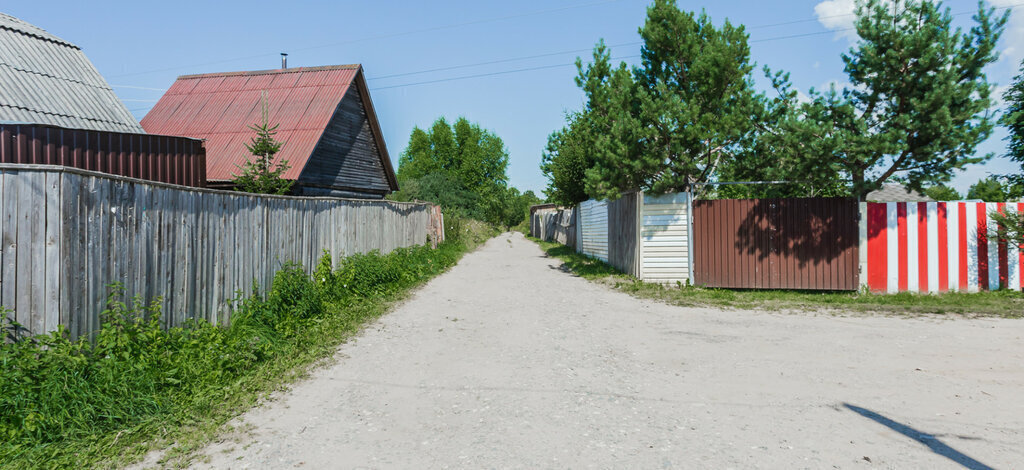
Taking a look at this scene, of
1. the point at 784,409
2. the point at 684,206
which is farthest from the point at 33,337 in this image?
the point at 684,206

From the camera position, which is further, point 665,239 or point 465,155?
point 465,155

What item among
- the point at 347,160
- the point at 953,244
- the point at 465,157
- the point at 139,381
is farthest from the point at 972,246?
the point at 465,157

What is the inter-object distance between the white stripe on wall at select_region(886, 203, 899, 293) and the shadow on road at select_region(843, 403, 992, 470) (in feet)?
25.0

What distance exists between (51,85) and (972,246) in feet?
57.4

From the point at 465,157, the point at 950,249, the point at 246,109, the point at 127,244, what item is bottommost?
the point at 950,249

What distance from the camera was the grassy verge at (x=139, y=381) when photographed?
3.48 meters

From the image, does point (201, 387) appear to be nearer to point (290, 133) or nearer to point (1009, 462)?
point (1009, 462)

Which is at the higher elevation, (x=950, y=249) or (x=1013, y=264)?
(x=950, y=249)

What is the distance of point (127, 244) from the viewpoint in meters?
4.98

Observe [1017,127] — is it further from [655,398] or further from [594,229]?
[655,398]

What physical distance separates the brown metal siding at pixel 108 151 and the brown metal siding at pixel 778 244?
383 inches

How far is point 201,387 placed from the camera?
4582mm

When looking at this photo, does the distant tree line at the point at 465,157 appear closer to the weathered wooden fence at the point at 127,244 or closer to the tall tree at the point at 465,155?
the tall tree at the point at 465,155

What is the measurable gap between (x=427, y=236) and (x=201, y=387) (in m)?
16.1
